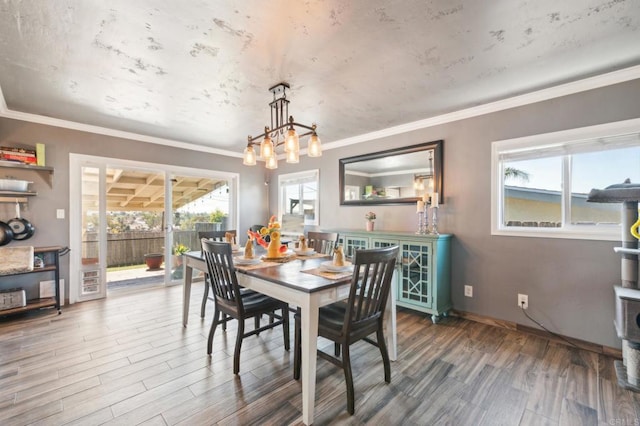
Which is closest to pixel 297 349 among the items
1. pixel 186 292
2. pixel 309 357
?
pixel 309 357

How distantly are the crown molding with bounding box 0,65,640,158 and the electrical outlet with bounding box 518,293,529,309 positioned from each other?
1.93 m

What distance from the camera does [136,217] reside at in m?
4.37

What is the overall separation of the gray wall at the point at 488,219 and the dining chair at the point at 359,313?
1734 mm

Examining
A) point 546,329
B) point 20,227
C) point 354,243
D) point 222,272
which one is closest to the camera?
point 222,272

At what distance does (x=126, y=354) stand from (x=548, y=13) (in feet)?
12.8

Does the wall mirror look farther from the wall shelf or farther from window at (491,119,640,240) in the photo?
the wall shelf

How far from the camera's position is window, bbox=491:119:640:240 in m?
2.33

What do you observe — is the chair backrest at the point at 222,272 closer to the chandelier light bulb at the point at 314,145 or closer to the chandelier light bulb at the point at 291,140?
the chandelier light bulb at the point at 291,140

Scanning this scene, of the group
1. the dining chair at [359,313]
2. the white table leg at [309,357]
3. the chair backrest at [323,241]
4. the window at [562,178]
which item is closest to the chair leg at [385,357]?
the dining chair at [359,313]

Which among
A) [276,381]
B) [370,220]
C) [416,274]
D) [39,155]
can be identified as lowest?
[276,381]

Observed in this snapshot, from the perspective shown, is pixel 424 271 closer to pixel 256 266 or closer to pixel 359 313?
pixel 359 313

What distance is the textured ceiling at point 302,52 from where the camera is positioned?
5.17 ft

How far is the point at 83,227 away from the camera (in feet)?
12.2

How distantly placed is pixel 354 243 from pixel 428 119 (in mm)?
1844
